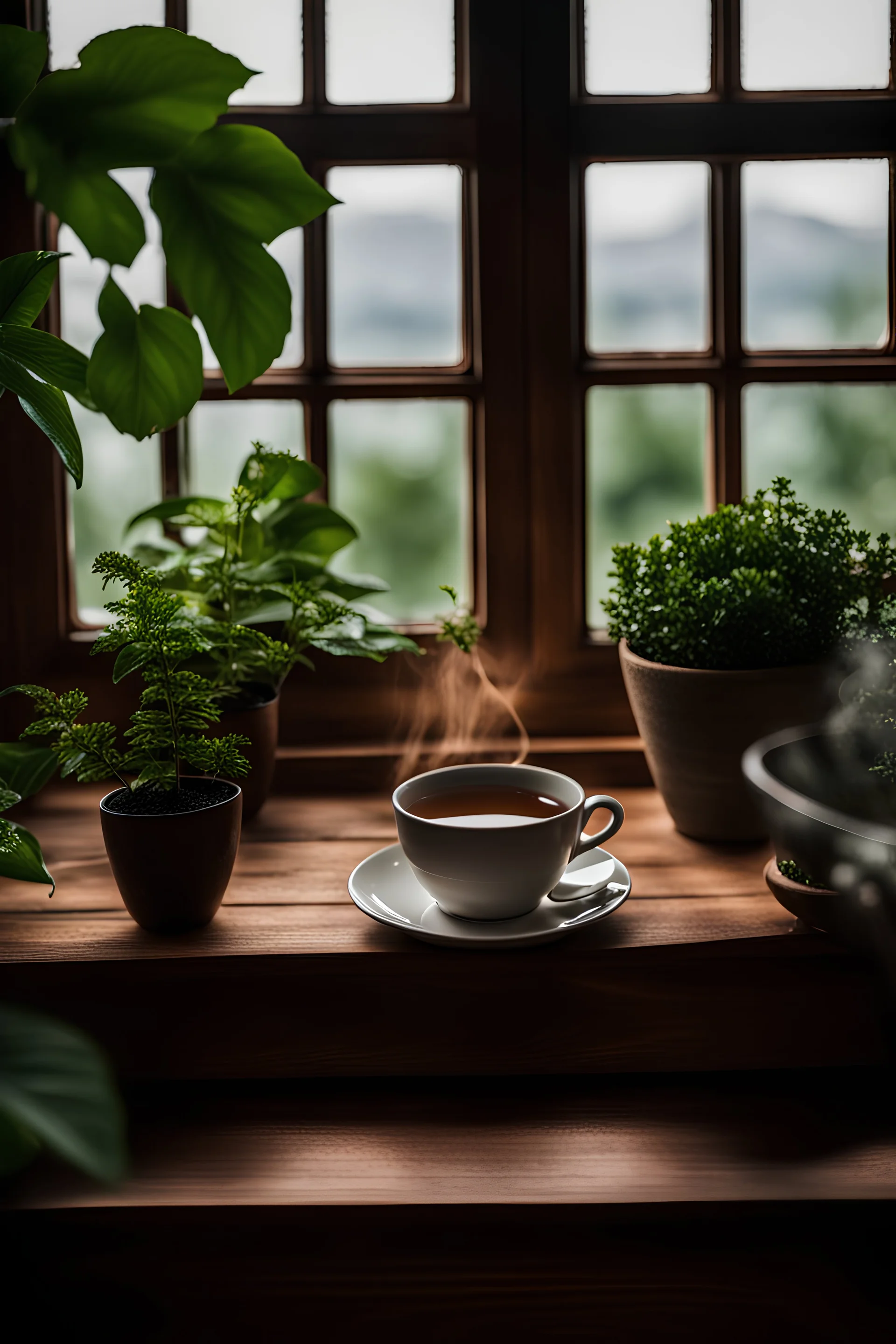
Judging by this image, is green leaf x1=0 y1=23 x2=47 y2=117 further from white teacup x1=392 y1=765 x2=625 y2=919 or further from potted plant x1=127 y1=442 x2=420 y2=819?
white teacup x1=392 y1=765 x2=625 y2=919

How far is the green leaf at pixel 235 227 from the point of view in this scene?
2.88 ft

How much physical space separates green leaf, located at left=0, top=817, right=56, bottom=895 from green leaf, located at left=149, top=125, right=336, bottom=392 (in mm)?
412

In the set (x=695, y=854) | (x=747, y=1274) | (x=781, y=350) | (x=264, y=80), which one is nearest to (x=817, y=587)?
(x=695, y=854)

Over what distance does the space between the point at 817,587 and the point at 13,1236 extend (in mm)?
812

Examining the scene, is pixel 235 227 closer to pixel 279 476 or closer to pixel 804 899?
pixel 279 476

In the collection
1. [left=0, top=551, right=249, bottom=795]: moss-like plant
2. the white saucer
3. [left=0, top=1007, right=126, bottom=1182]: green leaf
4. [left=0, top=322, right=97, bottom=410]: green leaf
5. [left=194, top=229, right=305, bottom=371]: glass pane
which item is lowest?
[left=0, top=1007, right=126, bottom=1182]: green leaf

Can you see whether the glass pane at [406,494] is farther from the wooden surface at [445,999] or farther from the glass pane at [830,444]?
the wooden surface at [445,999]

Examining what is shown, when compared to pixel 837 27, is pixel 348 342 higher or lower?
lower

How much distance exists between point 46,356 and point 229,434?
1.27 ft

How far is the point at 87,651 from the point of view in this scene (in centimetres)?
116

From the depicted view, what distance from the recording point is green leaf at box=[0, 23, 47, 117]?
80 cm

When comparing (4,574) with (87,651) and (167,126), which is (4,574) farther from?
(167,126)

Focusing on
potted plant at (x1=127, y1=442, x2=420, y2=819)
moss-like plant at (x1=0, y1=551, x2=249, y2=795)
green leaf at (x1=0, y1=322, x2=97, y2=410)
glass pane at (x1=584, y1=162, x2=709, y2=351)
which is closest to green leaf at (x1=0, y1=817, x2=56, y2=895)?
moss-like plant at (x1=0, y1=551, x2=249, y2=795)

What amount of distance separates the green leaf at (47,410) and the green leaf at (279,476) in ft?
0.91
